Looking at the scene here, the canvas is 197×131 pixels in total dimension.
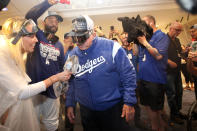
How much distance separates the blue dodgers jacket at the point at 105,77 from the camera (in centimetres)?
146

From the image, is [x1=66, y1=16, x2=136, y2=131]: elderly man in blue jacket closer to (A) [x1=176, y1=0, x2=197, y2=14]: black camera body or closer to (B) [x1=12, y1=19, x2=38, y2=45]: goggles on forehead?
(B) [x1=12, y1=19, x2=38, y2=45]: goggles on forehead

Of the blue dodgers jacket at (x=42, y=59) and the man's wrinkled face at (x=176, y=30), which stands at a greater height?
the man's wrinkled face at (x=176, y=30)

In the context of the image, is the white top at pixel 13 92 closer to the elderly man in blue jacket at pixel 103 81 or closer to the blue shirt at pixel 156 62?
the elderly man in blue jacket at pixel 103 81

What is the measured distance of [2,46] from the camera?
123cm

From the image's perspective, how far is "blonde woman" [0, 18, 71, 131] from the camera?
120 cm

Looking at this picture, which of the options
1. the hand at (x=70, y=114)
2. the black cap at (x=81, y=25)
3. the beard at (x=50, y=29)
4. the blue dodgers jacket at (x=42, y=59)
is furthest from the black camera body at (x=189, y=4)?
the beard at (x=50, y=29)

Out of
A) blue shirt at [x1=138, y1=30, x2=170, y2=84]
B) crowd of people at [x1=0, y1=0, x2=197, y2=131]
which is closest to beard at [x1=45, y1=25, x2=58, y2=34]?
crowd of people at [x1=0, y1=0, x2=197, y2=131]

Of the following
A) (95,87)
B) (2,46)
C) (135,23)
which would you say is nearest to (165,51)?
(135,23)

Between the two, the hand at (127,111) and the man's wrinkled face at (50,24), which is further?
the man's wrinkled face at (50,24)

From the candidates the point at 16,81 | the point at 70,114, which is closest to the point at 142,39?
the point at 70,114

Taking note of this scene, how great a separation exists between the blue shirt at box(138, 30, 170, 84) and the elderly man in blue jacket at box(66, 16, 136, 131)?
71cm

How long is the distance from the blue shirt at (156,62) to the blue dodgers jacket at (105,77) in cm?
72

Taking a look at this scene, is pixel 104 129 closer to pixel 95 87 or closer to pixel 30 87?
pixel 95 87

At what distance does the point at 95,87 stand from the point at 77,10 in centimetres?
573
